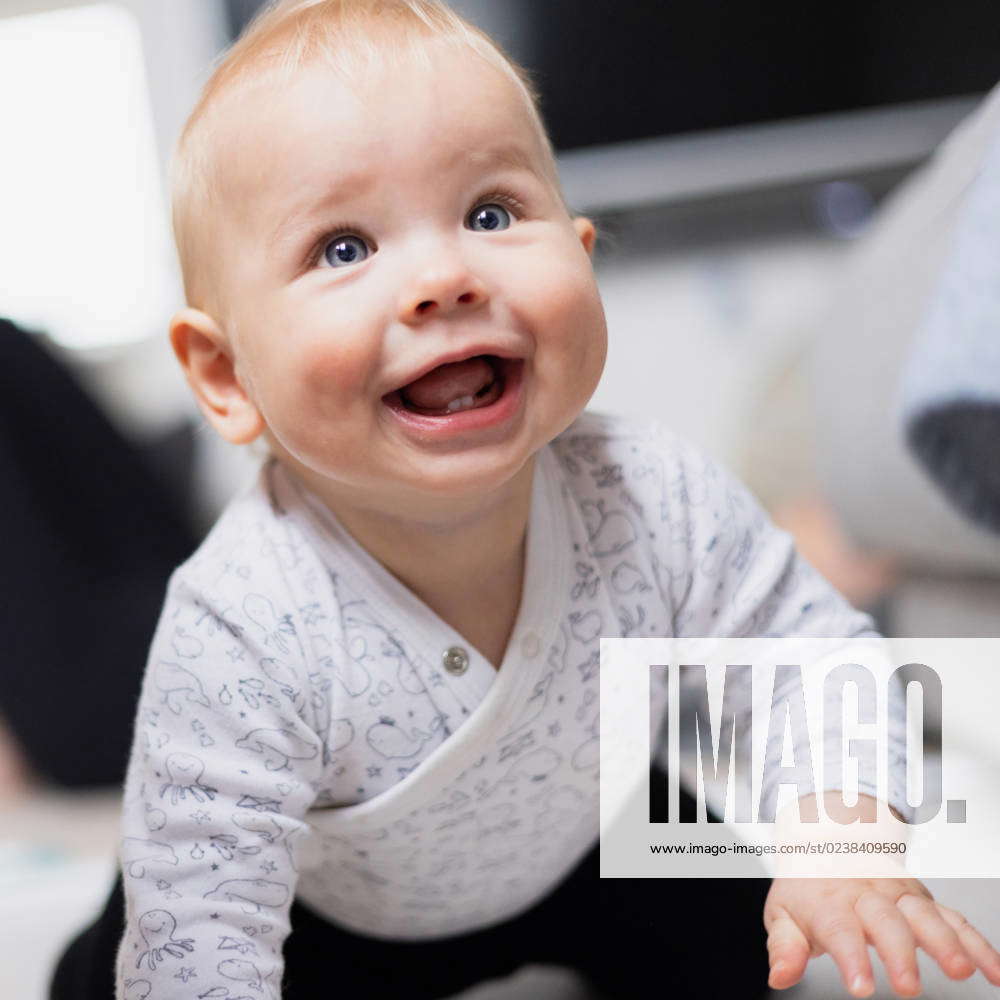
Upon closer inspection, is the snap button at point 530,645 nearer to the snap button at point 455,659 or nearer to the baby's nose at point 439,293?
the snap button at point 455,659

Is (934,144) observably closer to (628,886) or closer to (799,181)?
(799,181)

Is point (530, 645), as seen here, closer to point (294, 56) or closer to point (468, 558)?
point (468, 558)

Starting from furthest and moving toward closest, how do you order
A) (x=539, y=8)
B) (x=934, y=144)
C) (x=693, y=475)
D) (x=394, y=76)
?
(x=934, y=144) → (x=539, y=8) → (x=693, y=475) → (x=394, y=76)

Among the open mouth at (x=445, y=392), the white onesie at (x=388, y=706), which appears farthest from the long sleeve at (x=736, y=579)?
the open mouth at (x=445, y=392)

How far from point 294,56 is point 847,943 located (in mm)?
287

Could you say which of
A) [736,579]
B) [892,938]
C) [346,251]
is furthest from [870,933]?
[346,251]

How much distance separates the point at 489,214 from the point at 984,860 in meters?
0.25

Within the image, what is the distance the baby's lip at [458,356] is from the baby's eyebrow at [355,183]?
5 cm

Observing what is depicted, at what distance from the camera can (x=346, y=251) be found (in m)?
0.33

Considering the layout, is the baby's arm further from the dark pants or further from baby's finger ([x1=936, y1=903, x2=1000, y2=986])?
baby's finger ([x1=936, y1=903, x2=1000, y2=986])

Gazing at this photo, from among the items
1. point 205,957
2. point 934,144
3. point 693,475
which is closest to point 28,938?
point 205,957

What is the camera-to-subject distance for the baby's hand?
1.03 ft

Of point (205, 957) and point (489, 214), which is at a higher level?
point (489, 214)

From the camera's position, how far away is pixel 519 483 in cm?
40
